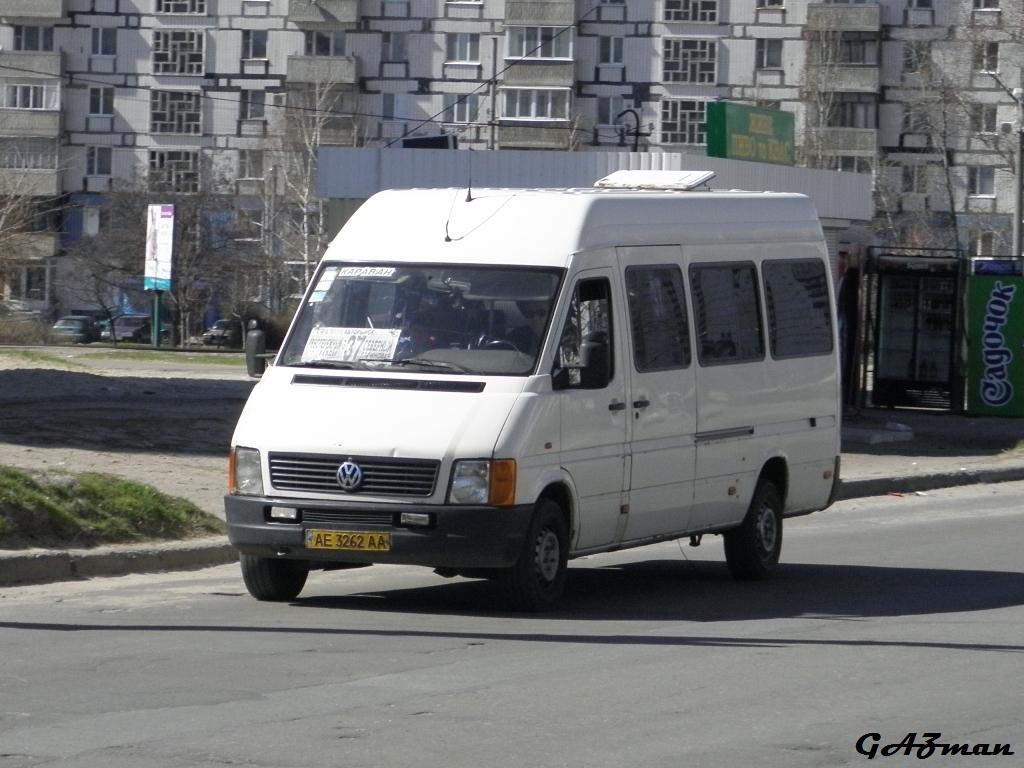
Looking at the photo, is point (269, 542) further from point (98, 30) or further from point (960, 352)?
point (98, 30)

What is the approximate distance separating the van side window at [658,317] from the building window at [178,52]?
7103 centimetres

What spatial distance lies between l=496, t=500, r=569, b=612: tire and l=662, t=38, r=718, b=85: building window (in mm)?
69312

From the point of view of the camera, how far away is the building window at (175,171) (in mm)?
73125

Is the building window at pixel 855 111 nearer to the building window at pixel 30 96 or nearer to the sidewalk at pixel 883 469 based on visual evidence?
the building window at pixel 30 96

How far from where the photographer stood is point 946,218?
75.4 m

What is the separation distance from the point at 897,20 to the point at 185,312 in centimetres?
3325

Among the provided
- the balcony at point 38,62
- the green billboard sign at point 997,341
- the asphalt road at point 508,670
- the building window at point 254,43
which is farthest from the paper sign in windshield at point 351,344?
the balcony at point 38,62

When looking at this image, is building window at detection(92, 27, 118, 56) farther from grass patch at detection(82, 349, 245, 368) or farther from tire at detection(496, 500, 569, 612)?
tire at detection(496, 500, 569, 612)

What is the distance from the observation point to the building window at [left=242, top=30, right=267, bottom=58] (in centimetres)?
7925

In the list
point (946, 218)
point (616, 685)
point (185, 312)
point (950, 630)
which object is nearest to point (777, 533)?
point (950, 630)

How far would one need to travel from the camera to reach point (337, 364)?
10539mm

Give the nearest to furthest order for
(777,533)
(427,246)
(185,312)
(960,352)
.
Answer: (427,246), (777,533), (960,352), (185,312)

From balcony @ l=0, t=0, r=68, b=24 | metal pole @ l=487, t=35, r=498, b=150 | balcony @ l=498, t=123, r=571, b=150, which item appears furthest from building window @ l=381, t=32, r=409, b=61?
balcony @ l=0, t=0, r=68, b=24

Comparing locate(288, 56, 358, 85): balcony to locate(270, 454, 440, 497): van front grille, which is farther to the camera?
locate(288, 56, 358, 85): balcony
